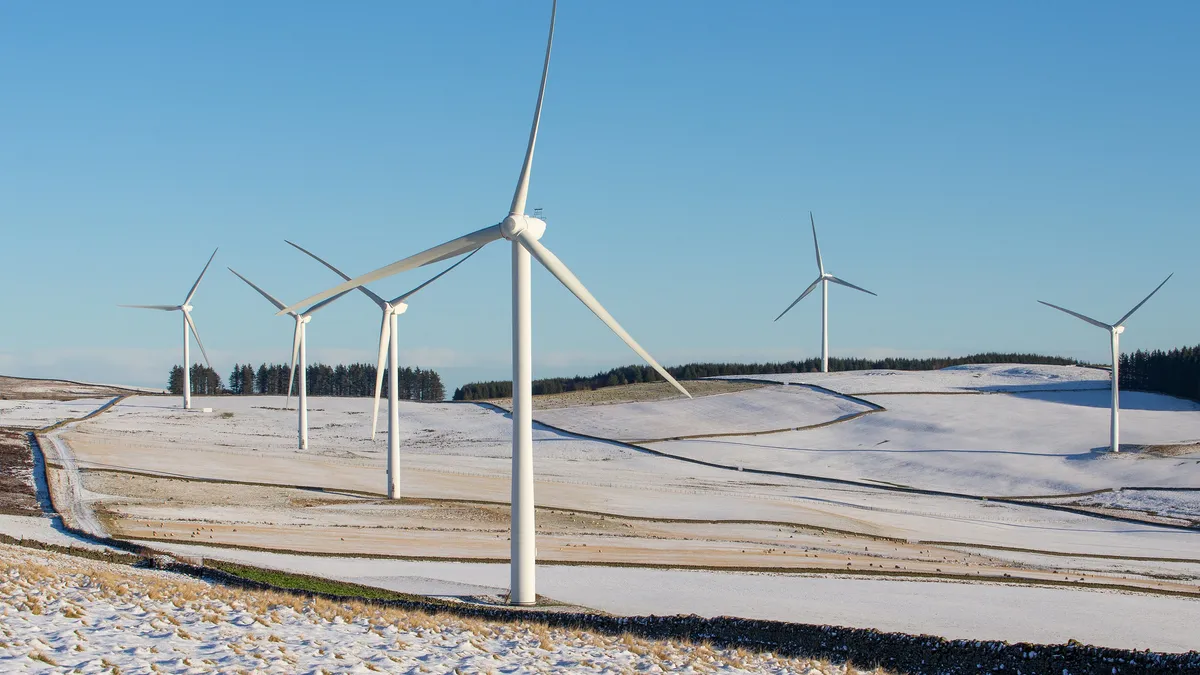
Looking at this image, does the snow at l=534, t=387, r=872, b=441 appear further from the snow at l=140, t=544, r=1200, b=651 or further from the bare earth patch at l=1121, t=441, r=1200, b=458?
the snow at l=140, t=544, r=1200, b=651

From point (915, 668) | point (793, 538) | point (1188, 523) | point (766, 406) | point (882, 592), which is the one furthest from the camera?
point (766, 406)

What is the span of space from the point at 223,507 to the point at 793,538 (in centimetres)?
2753

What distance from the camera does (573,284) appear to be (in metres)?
33.5

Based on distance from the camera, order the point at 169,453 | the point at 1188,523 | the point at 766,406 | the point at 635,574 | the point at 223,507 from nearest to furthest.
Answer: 1. the point at 635,574
2. the point at 223,507
3. the point at 1188,523
4. the point at 169,453
5. the point at 766,406

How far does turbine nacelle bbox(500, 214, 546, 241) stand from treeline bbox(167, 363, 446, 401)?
475ft

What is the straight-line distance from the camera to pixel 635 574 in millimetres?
37250

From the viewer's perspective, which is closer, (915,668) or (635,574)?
(915,668)

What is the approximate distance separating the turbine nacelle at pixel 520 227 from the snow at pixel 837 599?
11.0m

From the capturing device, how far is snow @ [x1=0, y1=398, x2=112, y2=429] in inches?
3622

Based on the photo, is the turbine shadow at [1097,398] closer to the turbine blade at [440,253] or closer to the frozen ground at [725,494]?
the frozen ground at [725,494]

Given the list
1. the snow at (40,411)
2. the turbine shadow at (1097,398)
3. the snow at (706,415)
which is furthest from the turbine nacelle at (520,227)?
the turbine shadow at (1097,398)

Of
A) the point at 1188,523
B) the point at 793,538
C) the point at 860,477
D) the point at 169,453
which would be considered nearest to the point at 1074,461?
the point at 860,477

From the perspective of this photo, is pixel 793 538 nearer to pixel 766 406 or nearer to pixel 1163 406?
pixel 766 406

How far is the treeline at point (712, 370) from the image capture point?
14212cm
